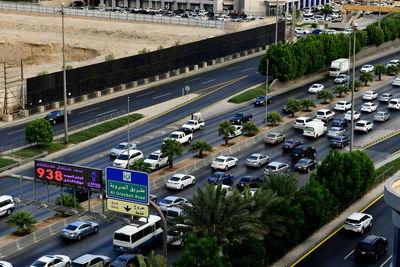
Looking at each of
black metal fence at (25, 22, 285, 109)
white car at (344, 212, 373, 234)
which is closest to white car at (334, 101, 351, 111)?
black metal fence at (25, 22, 285, 109)

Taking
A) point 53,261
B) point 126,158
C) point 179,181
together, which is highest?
point 126,158

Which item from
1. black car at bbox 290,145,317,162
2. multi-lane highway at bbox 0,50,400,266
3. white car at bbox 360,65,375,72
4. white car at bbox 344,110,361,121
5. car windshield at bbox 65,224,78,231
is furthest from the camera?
white car at bbox 360,65,375,72

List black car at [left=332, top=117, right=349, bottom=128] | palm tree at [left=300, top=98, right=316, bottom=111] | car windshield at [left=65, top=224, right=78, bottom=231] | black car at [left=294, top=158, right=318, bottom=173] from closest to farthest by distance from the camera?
1. car windshield at [left=65, top=224, right=78, bottom=231]
2. black car at [left=294, top=158, right=318, bottom=173]
3. black car at [left=332, top=117, right=349, bottom=128]
4. palm tree at [left=300, top=98, right=316, bottom=111]

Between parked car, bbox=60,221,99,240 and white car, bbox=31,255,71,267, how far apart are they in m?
4.79

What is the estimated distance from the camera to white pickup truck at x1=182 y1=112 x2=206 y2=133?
8888 cm

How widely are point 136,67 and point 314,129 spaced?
3278 cm

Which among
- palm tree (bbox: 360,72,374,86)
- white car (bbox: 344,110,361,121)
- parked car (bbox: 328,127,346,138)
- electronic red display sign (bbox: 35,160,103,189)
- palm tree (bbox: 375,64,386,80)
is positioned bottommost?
parked car (bbox: 328,127,346,138)

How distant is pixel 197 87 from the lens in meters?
110

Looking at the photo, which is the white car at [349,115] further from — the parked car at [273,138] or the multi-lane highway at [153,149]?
the parked car at [273,138]

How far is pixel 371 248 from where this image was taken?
180 ft

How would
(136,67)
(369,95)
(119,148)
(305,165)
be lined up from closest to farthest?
(305,165), (119,148), (369,95), (136,67)

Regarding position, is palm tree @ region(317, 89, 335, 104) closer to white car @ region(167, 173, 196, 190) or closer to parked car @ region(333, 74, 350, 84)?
parked car @ region(333, 74, 350, 84)

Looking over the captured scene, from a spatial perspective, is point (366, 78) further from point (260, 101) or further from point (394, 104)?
point (260, 101)

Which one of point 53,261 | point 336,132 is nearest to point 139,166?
point 53,261
